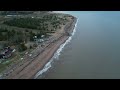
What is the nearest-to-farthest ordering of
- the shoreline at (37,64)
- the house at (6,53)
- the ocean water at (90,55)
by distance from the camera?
the shoreline at (37,64), the ocean water at (90,55), the house at (6,53)

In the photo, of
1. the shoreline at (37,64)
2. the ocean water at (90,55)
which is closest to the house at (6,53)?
the shoreline at (37,64)

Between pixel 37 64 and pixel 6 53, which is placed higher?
pixel 37 64

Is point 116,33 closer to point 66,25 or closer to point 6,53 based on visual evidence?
point 66,25

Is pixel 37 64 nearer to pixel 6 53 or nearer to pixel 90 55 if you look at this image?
pixel 6 53

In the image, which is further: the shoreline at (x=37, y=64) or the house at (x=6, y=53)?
the house at (x=6, y=53)

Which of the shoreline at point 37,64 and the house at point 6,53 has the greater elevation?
the shoreline at point 37,64

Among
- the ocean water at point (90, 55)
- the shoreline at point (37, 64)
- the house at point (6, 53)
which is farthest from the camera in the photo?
the house at point (6, 53)

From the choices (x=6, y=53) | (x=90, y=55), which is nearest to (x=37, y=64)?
(x=6, y=53)

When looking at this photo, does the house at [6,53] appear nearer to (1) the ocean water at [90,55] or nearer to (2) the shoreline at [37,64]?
(2) the shoreline at [37,64]

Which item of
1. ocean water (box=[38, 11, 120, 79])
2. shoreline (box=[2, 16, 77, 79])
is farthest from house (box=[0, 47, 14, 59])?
ocean water (box=[38, 11, 120, 79])
